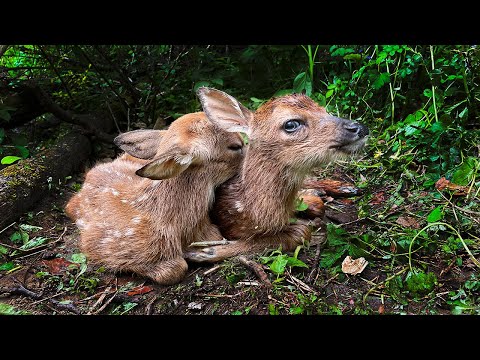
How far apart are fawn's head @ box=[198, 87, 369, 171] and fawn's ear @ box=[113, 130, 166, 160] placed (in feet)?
1.70

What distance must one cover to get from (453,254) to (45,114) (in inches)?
155

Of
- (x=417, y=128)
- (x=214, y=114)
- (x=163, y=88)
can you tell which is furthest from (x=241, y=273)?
(x=163, y=88)

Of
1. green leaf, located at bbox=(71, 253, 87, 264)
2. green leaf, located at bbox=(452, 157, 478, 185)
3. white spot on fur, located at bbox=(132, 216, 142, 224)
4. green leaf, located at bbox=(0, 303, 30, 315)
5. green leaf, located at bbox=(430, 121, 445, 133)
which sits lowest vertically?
green leaf, located at bbox=(71, 253, 87, 264)

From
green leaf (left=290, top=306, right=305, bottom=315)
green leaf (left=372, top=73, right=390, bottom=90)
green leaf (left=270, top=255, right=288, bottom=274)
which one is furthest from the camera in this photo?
green leaf (left=372, top=73, right=390, bottom=90)

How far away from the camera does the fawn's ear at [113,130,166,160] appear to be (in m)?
3.29

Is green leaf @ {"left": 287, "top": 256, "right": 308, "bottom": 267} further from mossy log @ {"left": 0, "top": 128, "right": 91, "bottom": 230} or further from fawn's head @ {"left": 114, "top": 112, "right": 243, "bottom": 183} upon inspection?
mossy log @ {"left": 0, "top": 128, "right": 91, "bottom": 230}

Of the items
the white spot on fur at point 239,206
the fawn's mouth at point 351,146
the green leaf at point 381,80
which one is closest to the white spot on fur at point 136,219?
the white spot on fur at point 239,206

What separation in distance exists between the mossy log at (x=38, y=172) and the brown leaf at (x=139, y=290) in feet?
3.84

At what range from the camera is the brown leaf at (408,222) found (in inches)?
118

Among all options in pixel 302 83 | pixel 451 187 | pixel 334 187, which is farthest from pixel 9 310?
pixel 302 83

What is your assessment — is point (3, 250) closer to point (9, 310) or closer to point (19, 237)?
point (19, 237)

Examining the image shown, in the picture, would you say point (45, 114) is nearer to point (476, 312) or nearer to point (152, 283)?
point (152, 283)

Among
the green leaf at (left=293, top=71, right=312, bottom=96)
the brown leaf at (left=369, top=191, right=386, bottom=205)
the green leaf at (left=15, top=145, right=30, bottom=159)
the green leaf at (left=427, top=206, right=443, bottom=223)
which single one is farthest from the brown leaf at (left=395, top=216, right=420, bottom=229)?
the green leaf at (left=15, top=145, right=30, bottom=159)

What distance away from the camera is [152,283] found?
9.41 ft
